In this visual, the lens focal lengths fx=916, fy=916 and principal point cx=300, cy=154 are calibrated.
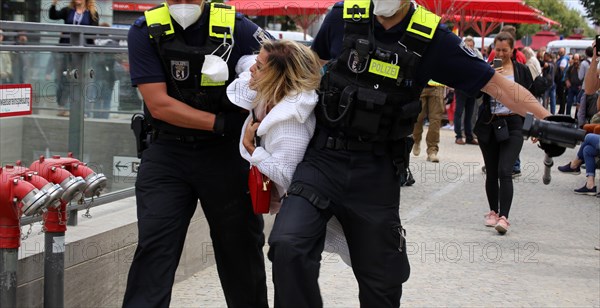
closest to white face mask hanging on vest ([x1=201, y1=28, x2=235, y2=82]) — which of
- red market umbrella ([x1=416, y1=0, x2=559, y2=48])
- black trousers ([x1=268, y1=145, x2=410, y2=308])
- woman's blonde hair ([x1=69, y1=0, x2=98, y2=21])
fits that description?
black trousers ([x1=268, y1=145, x2=410, y2=308])

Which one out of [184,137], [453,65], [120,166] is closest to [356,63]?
[453,65]

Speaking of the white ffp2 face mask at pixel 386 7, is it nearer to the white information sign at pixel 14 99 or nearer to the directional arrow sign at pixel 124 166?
the white information sign at pixel 14 99

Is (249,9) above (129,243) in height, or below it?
above

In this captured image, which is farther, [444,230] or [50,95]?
[444,230]

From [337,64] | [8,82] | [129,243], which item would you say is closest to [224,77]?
[337,64]

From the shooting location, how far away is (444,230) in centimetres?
904

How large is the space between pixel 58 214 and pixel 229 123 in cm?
96

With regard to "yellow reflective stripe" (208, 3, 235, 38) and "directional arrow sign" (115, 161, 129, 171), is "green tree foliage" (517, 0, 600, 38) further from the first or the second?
"yellow reflective stripe" (208, 3, 235, 38)

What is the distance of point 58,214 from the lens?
14.8 ft

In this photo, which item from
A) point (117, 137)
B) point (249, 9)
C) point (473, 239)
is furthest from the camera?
point (249, 9)

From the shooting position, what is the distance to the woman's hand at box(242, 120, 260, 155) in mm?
4277

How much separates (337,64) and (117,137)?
2.81 m

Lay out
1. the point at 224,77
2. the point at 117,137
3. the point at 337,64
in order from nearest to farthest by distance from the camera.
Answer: the point at 337,64
the point at 224,77
the point at 117,137

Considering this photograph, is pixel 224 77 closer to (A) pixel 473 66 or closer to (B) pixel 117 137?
(A) pixel 473 66
